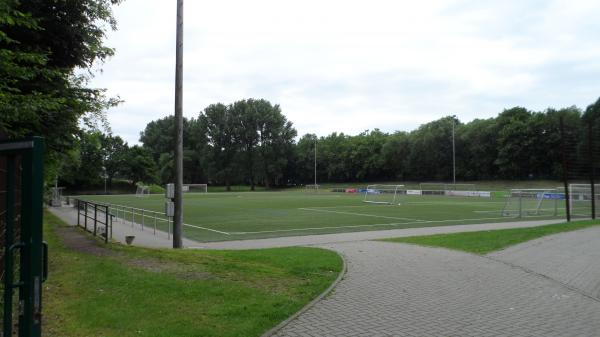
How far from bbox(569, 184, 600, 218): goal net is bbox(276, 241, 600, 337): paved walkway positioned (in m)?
20.5

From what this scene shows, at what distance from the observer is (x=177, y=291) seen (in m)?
7.18

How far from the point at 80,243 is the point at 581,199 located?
87.9 feet

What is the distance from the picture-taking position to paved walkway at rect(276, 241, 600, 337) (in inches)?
232

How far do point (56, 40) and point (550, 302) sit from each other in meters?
11.9

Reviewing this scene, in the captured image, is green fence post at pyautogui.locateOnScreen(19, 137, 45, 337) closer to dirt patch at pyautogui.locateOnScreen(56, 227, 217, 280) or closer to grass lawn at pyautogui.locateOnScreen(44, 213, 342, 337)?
grass lawn at pyautogui.locateOnScreen(44, 213, 342, 337)

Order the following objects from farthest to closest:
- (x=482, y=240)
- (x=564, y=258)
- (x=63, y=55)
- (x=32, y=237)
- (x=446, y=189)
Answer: (x=446, y=189), (x=482, y=240), (x=63, y=55), (x=564, y=258), (x=32, y=237)

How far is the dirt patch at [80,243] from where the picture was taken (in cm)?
1160

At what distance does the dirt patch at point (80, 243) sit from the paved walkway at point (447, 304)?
577 centimetres

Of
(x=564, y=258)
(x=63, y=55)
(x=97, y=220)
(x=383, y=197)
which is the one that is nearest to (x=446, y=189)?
(x=383, y=197)

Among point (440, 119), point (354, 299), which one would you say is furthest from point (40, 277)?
point (440, 119)

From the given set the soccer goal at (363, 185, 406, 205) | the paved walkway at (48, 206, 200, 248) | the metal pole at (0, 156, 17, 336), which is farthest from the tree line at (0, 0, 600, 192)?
the metal pole at (0, 156, 17, 336)

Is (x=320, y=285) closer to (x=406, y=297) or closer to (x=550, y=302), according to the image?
(x=406, y=297)

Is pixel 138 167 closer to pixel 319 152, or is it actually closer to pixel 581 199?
pixel 319 152

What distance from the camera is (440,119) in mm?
106188
